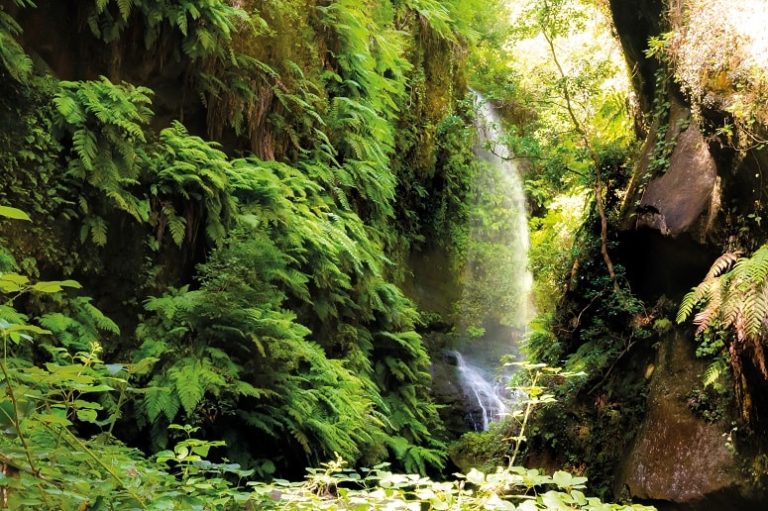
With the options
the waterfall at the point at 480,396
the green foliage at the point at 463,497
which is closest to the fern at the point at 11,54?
the green foliage at the point at 463,497

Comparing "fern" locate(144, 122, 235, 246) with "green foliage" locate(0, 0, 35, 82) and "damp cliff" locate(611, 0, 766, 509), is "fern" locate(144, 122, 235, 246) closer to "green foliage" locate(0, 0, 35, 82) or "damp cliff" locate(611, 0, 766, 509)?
"green foliage" locate(0, 0, 35, 82)

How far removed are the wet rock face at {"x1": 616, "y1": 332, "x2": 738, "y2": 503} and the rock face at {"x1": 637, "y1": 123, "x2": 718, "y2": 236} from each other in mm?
1178

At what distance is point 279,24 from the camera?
25.8 ft

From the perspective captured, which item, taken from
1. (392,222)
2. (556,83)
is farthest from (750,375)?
(392,222)

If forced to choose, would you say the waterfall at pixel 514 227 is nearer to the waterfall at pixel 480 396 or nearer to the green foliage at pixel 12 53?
the waterfall at pixel 480 396

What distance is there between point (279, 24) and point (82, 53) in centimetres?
267

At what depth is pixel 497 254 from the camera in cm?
1428

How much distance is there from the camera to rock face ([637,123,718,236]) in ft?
19.9

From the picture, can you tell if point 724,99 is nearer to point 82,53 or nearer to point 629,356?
point 629,356

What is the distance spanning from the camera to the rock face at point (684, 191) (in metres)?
6.05

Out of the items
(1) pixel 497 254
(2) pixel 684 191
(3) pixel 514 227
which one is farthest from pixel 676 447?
(3) pixel 514 227

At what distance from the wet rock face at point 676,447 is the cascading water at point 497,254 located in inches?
274

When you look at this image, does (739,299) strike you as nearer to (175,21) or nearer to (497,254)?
(175,21)

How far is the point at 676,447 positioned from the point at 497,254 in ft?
29.4
